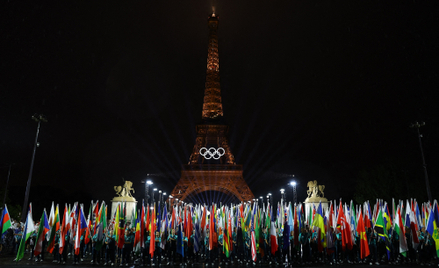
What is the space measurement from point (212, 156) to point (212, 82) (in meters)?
15.8

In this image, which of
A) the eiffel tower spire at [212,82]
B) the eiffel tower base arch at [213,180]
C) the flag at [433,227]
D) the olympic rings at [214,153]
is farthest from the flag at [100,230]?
the eiffel tower spire at [212,82]

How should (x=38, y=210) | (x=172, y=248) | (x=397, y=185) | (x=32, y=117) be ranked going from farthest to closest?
(x=38, y=210)
(x=397, y=185)
(x=32, y=117)
(x=172, y=248)

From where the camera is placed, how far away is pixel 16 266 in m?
13.3

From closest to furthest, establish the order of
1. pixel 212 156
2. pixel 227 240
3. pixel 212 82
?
pixel 227 240
pixel 212 156
pixel 212 82

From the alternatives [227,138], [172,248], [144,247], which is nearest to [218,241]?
[172,248]

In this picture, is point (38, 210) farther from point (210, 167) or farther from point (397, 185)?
point (397, 185)

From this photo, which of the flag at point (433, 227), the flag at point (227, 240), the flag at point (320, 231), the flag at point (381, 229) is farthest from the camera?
the flag at point (227, 240)

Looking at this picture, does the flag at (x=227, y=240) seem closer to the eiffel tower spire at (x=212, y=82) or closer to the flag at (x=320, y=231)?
the flag at (x=320, y=231)

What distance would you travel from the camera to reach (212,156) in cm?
6353

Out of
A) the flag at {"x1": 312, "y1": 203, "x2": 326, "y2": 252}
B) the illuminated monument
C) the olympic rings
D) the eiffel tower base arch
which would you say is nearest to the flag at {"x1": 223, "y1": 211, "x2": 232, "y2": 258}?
the flag at {"x1": 312, "y1": 203, "x2": 326, "y2": 252}

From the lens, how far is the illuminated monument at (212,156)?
5656 centimetres

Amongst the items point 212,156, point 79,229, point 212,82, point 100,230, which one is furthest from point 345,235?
point 212,82

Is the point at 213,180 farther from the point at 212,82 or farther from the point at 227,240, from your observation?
the point at 227,240

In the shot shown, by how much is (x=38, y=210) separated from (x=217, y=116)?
1477 inches
